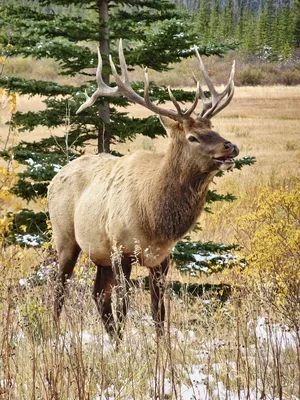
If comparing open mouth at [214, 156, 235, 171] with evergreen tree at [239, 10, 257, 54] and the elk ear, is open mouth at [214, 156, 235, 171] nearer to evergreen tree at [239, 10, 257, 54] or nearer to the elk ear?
the elk ear

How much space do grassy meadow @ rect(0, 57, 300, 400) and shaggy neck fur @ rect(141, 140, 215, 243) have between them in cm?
47

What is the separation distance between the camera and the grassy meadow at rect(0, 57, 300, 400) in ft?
9.36

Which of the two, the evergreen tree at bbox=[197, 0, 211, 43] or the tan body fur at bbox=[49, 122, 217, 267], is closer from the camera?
the tan body fur at bbox=[49, 122, 217, 267]

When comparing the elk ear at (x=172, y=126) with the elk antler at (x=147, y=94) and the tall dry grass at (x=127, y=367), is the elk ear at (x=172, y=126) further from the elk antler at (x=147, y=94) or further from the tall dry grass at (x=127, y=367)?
the tall dry grass at (x=127, y=367)

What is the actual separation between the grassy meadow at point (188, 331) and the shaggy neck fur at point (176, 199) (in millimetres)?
474

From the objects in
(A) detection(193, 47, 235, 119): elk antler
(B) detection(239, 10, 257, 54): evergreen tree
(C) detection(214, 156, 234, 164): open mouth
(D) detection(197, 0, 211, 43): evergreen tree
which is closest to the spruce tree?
(A) detection(193, 47, 235, 119): elk antler

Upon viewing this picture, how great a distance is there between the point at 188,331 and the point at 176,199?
110 cm

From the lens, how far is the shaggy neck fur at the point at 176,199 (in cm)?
487

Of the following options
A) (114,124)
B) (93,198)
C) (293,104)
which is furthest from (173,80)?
(93,198)

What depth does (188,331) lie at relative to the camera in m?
4.10

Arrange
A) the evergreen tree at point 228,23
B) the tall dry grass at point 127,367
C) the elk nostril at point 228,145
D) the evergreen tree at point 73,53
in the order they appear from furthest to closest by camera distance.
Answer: the evergreen tree at point 228,23 → the evergreen tree at point 73,53 → the elk nostril at point 228,145 → the tall dry grass at point 127,367

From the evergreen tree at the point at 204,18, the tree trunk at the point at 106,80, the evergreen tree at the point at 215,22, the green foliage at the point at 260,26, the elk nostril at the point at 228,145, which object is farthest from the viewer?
the evergreen tree at the point at 204,18

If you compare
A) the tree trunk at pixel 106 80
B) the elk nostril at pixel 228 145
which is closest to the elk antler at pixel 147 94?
the elk nostril at pixel 228 145

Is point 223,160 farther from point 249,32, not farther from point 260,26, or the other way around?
point 249,32
